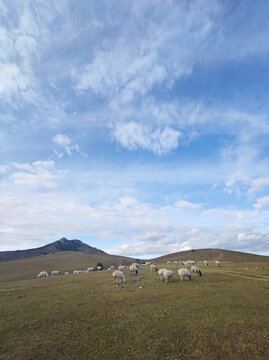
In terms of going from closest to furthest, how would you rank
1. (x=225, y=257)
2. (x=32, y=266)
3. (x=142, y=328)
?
(x=142, y=328)
(x=32, y=266)
(x=225, y=257)

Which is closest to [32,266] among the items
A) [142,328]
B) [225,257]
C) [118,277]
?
[118,277]

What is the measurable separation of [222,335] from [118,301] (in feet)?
34.2

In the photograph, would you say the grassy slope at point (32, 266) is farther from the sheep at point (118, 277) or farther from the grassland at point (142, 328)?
the grassland at point (142, 328)

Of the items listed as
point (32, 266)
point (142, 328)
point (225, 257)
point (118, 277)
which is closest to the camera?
point (142, 328)

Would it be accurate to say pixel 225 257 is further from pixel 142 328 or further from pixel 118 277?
pixel 142 328

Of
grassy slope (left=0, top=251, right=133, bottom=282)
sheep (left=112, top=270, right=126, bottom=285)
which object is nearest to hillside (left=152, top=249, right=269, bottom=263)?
grassy slope (left=0, top=251, right=133, bottom=282)

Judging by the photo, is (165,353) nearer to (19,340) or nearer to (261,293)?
(19,340)

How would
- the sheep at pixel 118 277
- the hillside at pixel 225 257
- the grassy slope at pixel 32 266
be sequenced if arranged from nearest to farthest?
the sheep at pixel 118 277, the grassy slope at pixel 32 266, the hillside at pixel 225 257

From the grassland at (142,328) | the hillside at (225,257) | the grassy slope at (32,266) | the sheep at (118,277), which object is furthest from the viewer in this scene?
the hillside at (225,257)

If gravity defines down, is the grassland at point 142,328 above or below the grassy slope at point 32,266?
below

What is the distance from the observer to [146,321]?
12.8 metres

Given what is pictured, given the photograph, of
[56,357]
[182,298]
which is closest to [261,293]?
[182,298]

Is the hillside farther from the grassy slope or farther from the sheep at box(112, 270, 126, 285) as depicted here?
the sheep at box(112, 270, 126, 285)

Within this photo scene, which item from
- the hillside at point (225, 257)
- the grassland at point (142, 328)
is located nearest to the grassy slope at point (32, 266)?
the hillside at point (225, 257)
